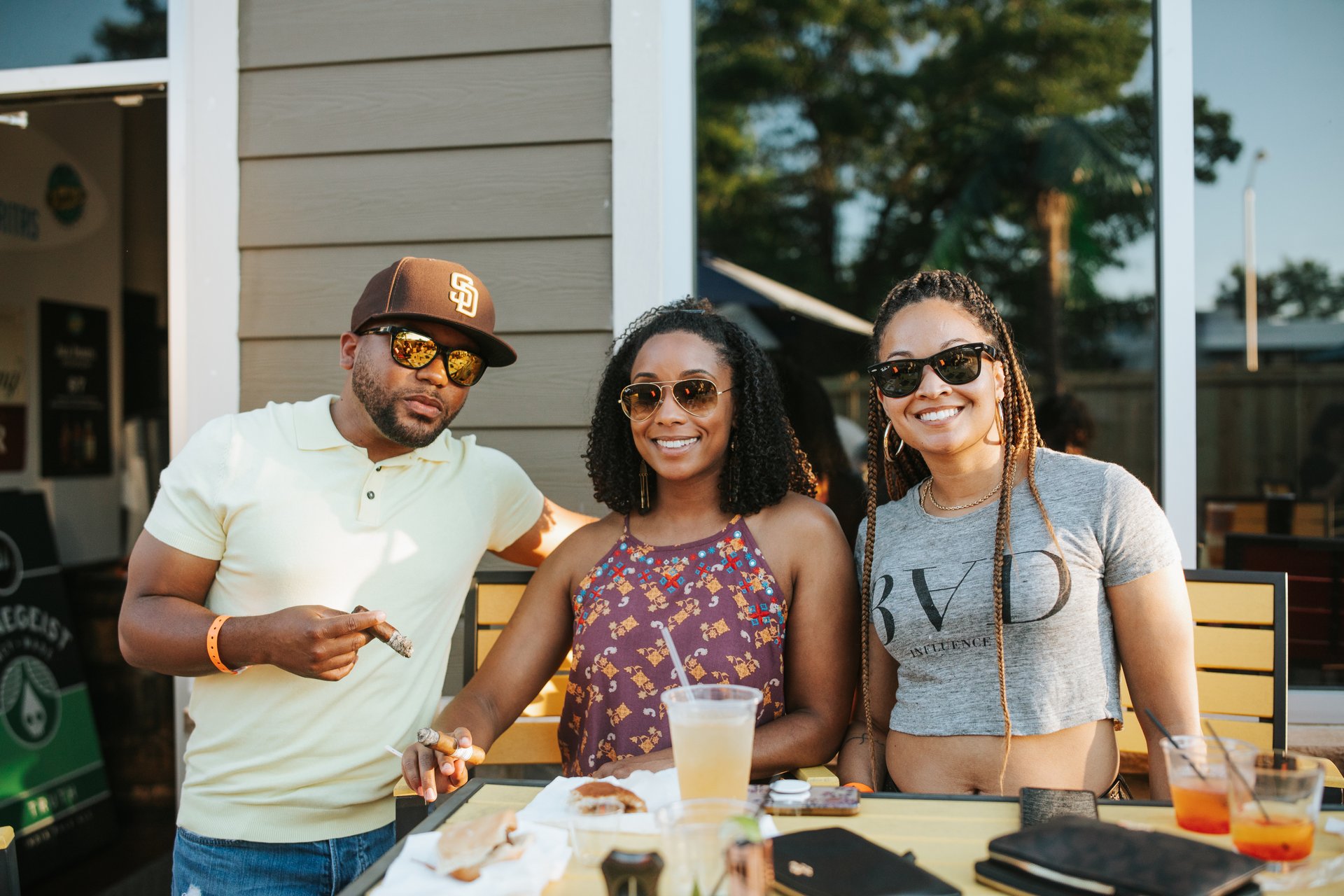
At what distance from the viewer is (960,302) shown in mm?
1869

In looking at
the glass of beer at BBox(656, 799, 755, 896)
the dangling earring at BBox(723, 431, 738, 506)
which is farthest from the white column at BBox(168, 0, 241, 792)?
the glass of beer at BBox(656, 799, 755, 896)

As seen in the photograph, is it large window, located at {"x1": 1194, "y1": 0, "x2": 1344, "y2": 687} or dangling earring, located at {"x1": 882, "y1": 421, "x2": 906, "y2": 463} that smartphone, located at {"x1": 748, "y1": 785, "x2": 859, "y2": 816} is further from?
large window, located at {"x1": 1194, "y1": 0, "x2": 1344, "y2": 687}

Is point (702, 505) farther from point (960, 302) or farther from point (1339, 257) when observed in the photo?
point (1339, 257)

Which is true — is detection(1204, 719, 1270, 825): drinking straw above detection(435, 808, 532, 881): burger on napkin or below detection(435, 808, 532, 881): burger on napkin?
above

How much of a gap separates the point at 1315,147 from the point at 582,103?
102 inches

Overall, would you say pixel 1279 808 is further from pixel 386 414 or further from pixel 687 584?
pixel 386 414

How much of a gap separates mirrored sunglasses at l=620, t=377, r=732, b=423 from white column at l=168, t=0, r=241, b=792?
4.35 feet

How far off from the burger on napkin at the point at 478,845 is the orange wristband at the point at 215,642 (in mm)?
797

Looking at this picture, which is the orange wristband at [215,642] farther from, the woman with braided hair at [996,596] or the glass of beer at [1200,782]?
the glass of beer at [1200,782]

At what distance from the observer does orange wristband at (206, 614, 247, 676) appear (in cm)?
175

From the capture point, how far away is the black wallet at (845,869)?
3.39 feet

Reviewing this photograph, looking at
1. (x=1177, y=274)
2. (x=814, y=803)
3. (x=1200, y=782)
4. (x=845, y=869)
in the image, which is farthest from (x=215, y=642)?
(x=1177, y=274)

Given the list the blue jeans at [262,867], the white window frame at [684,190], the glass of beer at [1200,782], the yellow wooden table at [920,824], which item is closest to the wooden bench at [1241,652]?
Result: the white window frame at [684,190]

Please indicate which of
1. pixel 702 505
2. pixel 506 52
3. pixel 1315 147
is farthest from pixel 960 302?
pixel 1315 147
